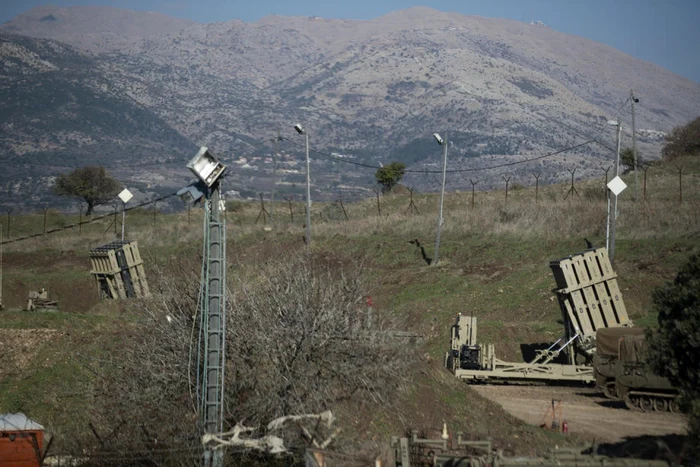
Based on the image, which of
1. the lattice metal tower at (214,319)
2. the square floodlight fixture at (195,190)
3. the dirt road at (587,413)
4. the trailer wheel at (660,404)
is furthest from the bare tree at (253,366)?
the trailer wheel at (660,404)

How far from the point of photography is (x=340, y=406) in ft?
51.0

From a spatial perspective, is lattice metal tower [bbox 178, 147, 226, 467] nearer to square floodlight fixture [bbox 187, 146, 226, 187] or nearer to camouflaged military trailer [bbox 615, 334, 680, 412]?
square floodlight fixture [bbox 187, 146, 226, 187]

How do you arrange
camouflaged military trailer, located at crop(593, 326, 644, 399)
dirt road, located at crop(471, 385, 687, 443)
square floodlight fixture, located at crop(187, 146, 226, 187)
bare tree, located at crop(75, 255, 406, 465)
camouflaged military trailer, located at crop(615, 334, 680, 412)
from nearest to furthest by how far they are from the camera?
square floodlight fixture, located at crop(187, 146, 226, 187)
bare tree, located at crop(75, 255, 406, 465)
dirt road, located at crop(471, 385, 687, 443)
camouflaged military trailer, located at crop(615, 334, 680, 412)
camouflaged military trailer, located at crop(593, 326, 644, 399)

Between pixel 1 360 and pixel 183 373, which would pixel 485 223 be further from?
pixel 183 373

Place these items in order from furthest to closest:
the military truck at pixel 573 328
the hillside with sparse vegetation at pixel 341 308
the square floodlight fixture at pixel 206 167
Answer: the military truck at pixel 573 328 → the hillside with sparse vegetation at pixel 341 308 → the square floodlight fixture at pixel 206 167

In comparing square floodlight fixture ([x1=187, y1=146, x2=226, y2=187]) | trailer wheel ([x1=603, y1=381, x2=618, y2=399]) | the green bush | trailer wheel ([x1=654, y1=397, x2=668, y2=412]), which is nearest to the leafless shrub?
square floodlight fixture ([x1=187, y1=146, x2=226, y2=187])

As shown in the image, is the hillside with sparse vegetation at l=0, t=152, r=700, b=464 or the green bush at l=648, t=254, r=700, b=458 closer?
the green bush at l=648, t=254, r=700, b=458

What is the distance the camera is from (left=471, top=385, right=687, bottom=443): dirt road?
19203 millimetres

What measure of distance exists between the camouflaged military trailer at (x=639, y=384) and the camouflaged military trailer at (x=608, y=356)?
13.3 inches

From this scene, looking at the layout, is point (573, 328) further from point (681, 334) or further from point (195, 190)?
point (195, 190)

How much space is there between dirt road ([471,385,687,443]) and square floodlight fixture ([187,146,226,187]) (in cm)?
934

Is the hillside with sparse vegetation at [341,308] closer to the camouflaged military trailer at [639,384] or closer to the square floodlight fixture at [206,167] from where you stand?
the square floodlight fixture at [206,167]

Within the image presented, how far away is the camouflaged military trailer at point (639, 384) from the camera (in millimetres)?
21094

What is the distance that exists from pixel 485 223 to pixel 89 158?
147366 mm
